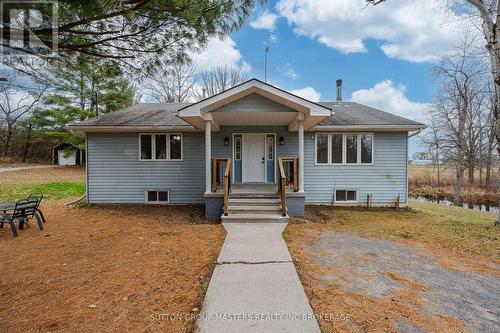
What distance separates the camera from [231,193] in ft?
23.7

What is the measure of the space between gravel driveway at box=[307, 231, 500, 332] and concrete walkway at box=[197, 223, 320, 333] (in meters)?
0.66

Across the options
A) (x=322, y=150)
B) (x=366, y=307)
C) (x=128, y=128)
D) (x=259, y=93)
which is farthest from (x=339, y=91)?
(x=366, y=307)

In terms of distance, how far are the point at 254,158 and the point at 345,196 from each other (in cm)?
357

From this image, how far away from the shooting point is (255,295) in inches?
110

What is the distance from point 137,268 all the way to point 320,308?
8.45ft

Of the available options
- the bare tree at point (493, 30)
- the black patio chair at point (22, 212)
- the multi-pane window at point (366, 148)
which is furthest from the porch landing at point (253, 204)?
the bare tree at point (493, 30)

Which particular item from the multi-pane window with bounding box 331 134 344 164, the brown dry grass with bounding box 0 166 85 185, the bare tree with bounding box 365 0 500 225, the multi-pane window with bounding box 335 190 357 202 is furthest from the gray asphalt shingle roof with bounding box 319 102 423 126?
the brown dry grass with bounding box 0 166 85 185

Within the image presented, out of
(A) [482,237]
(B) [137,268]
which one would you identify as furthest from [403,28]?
(B) [137,268]

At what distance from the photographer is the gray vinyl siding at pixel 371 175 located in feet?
29.2

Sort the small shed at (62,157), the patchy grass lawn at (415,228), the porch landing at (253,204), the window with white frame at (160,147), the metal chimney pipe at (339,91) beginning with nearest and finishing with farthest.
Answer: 1. the patchy grass lawn at (415,228)
2. the porch landing at (253,204)
3. the window with white frame at (160,147)
4. the metal chimney pipe at (339,91)
5. the small shed at (62,157)

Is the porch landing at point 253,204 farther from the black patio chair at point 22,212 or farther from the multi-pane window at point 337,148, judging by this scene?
the black patio chair at point 22,212

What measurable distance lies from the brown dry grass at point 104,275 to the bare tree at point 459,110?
17.6 m

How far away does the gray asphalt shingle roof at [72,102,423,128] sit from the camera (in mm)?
8586

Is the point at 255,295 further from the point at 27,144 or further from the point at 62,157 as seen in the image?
the point at 27,144
